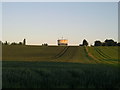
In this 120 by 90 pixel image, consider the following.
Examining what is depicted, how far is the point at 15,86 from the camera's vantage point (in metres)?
12.6

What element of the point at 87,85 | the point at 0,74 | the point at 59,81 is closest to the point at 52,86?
the point at 59,81

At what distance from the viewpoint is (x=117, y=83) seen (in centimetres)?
1480

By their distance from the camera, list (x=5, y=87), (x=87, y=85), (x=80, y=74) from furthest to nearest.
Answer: (x=80, y=74)
(x=87, y=85)
(x=5, y=87)

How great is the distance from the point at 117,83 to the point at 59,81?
11.3 feet

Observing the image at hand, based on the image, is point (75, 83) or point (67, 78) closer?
point (75, 83)

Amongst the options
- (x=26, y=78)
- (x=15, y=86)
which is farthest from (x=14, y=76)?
(x=15, y=86)

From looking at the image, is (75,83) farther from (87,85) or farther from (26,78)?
(26,78)

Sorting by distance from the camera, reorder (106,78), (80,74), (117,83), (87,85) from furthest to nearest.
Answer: (80,74)
(106,78)
(117,83)
(87,85)

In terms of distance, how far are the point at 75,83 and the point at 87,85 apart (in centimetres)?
75

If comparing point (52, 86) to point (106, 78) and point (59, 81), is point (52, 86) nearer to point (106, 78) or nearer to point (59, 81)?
point (59, 81)

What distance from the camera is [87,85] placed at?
13883 mm

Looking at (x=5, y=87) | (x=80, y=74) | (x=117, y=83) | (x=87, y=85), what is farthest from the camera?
(x=80, y=74)

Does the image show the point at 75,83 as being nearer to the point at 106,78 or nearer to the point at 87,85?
the point at 87,85

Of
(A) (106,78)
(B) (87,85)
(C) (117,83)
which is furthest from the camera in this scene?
(A) (106,78)
